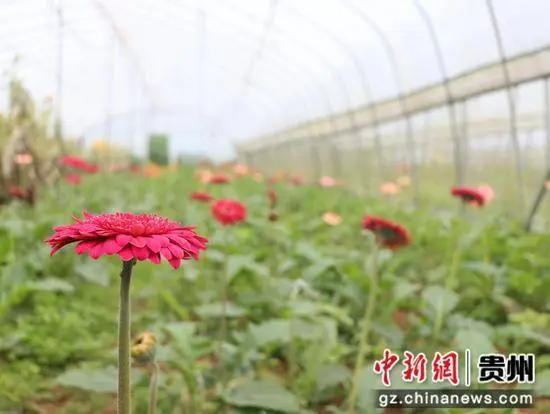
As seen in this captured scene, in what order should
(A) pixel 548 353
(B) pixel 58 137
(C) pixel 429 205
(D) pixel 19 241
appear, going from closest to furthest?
1. (A) pixel 548 353
2. (D) pixel 19 241
3. (B) pixel 58 137
4. (C) pixel 429 205

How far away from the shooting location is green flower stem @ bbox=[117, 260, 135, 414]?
109cm

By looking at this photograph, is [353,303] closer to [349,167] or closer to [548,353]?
[548,353]

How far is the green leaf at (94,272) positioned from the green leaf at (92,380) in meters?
1.49

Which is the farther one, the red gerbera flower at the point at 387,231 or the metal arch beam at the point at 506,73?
the metal arch beam at the point at 506,73

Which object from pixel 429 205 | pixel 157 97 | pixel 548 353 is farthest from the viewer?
pixel 157 97

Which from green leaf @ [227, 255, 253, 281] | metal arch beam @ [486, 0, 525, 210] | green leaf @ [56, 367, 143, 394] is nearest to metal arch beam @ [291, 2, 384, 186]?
metal arch beam @ [486, 0, 525, 210]

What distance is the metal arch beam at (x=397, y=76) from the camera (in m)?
10.4

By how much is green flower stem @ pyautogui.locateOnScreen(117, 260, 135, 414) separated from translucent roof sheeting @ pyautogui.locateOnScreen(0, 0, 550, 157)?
5.55m

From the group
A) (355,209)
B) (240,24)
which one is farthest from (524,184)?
(240,24)

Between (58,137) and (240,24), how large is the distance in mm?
8000

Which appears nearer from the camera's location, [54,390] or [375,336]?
[54,390]

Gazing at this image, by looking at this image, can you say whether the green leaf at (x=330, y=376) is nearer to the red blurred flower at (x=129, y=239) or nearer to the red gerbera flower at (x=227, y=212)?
the red gerbera flower at (x=227, y=212)

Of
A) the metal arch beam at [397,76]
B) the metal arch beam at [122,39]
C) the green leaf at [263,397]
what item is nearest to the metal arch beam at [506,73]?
the metal arch beam at [397,76]

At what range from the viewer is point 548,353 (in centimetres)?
320
